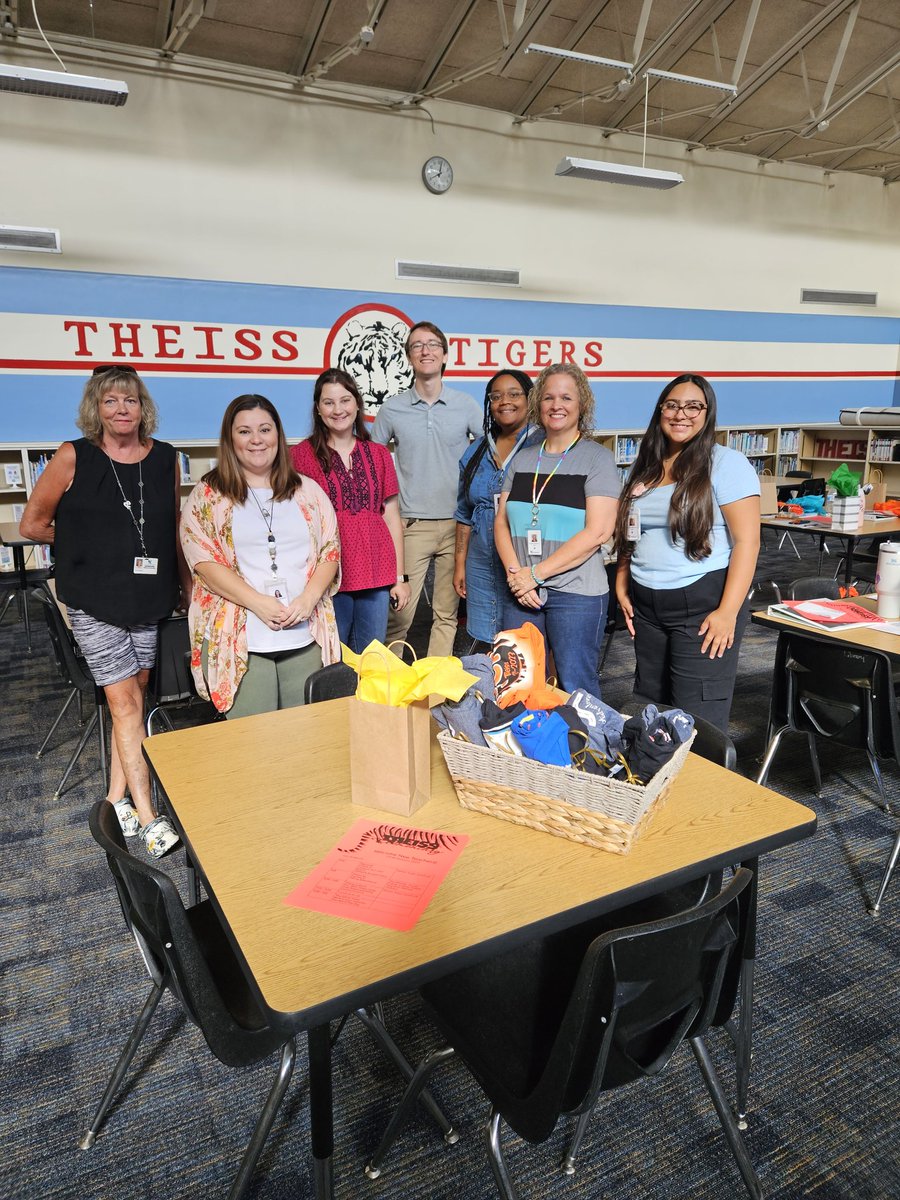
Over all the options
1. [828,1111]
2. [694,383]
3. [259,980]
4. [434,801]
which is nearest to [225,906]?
[259,980]

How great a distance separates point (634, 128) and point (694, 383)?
23.5 feet

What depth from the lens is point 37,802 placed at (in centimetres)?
307

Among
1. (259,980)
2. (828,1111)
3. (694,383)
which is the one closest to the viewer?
(259,980)

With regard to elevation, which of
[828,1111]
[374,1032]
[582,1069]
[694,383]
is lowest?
[828,1111]

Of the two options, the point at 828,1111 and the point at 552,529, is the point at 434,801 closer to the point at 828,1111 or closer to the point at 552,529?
the point at 828,1111

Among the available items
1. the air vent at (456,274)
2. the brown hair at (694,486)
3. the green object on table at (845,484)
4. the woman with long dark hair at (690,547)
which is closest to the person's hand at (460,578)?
the woman with long dark hair at (690,547)

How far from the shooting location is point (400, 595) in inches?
137

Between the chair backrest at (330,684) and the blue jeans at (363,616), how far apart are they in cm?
92

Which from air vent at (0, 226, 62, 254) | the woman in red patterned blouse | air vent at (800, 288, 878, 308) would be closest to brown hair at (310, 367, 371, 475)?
the woman in red patterned blouse

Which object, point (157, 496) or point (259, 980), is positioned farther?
point (157, 496)

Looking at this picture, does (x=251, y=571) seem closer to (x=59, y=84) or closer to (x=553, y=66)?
(x=59, y=84)

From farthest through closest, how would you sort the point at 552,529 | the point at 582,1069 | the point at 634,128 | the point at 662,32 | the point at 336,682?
1. the point at 634,128
2. the point at 662,32
3. the point at 552,529
4. the point at 336,682
5. the point at 582,1069

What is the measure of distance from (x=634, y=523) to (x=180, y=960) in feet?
6.30

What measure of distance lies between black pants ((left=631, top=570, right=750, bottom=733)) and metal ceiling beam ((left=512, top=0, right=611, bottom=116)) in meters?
6.12
